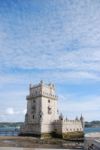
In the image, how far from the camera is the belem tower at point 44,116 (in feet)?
237

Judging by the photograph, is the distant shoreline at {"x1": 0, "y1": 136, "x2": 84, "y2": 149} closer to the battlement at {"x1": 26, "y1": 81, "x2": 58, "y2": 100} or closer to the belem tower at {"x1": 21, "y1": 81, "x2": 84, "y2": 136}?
the belem tower at {"x1": 21, "y1": 81, "x2": 84, "y2": 136}

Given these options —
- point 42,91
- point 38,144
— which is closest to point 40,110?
point 42,91

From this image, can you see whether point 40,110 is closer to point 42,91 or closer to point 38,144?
point 42,91

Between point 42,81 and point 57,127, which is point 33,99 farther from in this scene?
point 57,127

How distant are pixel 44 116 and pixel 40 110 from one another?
222 centimetres

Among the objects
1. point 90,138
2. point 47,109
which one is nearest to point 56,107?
point 47,109

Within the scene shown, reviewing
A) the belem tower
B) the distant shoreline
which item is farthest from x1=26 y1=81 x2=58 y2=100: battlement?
the distant shoreline

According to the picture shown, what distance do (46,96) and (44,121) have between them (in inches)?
313

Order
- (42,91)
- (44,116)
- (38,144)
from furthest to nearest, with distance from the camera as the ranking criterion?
(42,91) → (44,116) → (38,144)

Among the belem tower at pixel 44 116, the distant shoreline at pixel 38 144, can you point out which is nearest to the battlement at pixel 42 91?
the belem tower at pixel 44 116

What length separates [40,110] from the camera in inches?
2874

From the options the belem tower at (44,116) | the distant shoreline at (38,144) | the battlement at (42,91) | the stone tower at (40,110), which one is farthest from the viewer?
the battlement at (42,91)

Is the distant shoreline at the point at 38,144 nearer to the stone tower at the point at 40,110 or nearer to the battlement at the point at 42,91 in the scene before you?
the stone tower at the point at 40,110

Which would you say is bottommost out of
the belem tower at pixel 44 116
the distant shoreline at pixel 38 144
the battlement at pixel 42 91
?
the distant shoreline at pixel 38 144
